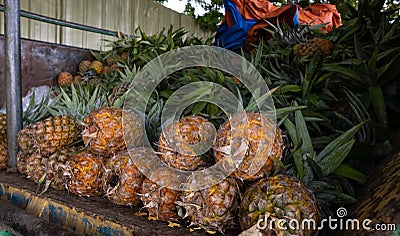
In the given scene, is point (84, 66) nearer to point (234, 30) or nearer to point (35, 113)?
point (35, 113)

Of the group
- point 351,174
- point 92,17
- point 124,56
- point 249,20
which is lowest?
point 351,174

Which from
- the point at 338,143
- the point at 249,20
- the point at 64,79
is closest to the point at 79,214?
the point at 338,143

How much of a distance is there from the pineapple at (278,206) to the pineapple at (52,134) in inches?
34.9

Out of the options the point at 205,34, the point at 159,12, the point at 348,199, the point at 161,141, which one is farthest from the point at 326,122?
the point at 205,34

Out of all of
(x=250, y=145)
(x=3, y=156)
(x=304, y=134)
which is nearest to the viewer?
(x=250, y=145)

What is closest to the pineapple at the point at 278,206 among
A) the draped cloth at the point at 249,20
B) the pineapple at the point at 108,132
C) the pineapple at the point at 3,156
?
the pineapple at the point at 108,132

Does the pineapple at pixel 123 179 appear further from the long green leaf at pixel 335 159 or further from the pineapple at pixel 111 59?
the pineapple at pixel 111 59

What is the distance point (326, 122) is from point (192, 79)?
0.67 metres

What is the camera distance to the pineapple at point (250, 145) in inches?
33.5

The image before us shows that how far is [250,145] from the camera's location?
2.81ft

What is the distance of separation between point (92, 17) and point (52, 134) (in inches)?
180

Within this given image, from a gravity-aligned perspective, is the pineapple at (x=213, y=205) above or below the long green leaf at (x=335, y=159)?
below

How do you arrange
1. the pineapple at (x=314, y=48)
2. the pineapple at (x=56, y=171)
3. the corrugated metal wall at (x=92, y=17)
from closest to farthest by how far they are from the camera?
the pineapple at (x=56, y=171) → the pineapple at (x=314, y=48) → the corrugated metal wall at (x=92, y=17)

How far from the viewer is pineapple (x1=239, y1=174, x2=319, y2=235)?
73 centimetres
